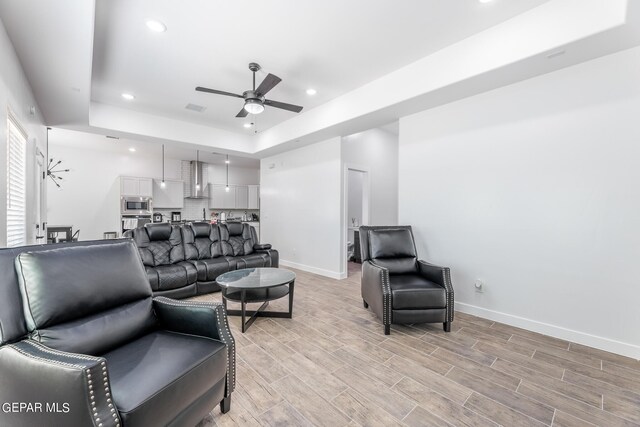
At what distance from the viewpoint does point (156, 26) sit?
2561 mm

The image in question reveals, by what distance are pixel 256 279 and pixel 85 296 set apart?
1680 mm

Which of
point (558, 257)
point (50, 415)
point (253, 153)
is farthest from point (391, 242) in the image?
point (253, 153)

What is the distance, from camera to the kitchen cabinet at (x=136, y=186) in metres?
Result: 6.91

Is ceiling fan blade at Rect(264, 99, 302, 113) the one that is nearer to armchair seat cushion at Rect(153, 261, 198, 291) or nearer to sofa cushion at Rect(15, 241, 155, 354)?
sofa cushion at Rect(15, 241, 155, 354)

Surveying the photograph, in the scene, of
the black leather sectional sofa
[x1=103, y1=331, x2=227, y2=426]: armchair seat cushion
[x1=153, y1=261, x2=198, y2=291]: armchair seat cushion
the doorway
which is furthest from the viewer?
the doorway

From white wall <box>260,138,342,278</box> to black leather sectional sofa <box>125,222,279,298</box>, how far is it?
0.90 meters

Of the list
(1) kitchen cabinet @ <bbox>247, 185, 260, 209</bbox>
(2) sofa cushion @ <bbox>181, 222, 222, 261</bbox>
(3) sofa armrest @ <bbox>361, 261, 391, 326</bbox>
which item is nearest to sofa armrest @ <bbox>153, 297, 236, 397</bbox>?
(3) sofa armrest @ <bbox>361, 261, 391, 326</bbox>

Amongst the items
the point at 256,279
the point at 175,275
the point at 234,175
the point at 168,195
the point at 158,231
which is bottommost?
the point at 175,275

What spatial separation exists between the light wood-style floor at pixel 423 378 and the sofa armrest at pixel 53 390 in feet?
2.76

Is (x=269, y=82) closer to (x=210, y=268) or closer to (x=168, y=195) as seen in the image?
(x=210, y=268)

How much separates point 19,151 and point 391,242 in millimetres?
4325

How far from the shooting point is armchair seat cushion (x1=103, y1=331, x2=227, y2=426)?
1.11 meters

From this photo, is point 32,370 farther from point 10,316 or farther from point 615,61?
point 615,61

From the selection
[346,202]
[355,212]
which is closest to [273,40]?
[346,202]
